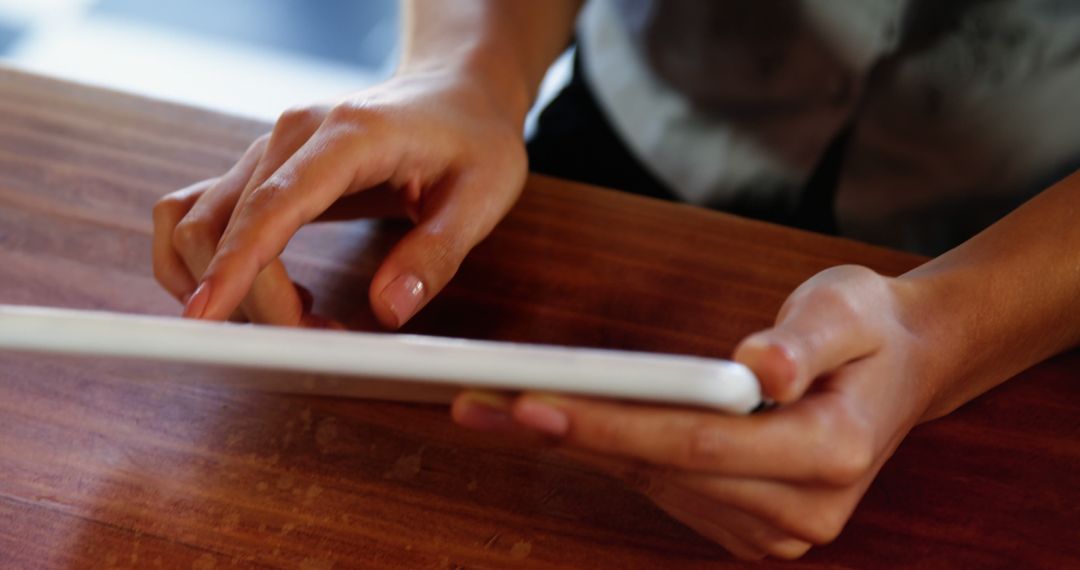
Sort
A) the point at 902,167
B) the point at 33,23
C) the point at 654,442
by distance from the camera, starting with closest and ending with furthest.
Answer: the point at 654,442
the point at 902,167
the point at 33,23

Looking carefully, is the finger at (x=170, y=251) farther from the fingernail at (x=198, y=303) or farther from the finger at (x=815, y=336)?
the finger at (x=815, y=336)

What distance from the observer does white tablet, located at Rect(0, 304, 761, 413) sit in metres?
0.28

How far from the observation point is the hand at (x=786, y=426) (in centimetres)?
32

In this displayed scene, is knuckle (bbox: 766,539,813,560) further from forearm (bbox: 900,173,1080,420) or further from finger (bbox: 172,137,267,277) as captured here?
finger (bbox: 172,137,267,277)

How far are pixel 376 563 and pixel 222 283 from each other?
129 millimetres

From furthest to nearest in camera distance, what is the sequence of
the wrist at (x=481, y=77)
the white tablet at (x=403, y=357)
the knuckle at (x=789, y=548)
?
the wrist at (x=481, y=77), the knuckle at (x=789, y=548), the white tablet at (x=403, y=357)

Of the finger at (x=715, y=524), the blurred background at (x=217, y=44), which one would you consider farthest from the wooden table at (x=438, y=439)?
the blurred background at (x=217, y=44)

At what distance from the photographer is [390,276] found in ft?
1.42

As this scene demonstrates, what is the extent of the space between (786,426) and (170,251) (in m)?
0.30

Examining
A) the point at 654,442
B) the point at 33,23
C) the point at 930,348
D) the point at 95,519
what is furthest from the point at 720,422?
the point at 33,23

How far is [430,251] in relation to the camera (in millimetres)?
447

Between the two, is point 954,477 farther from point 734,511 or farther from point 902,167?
point 902,167

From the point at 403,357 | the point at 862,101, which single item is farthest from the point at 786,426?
the point at 862,101

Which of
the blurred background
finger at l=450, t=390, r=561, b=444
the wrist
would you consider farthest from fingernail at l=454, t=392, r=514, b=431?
the blurred background
